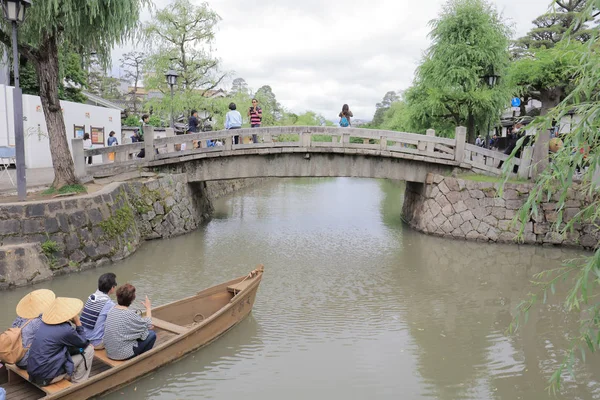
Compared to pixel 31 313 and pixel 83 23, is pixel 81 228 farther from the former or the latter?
pixel 31 313

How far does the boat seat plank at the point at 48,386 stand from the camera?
436 centimetres

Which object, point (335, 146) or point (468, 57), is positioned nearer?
point (335, 146)

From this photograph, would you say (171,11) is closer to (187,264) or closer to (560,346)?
(187,264)

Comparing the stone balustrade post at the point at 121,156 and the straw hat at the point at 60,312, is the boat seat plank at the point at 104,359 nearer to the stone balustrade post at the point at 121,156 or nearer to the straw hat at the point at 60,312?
the straw hat at the point at 60,312

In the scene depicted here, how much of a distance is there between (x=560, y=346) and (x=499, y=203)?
266 inches

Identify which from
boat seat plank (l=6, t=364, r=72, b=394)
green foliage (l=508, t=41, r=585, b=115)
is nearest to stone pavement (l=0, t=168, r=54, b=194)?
boat seat plank (l=6, t=364, r=72, b=394)

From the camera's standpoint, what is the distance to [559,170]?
3.09m

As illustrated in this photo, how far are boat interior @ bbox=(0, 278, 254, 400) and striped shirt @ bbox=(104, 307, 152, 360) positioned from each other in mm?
113

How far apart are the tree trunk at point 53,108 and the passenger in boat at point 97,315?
601 cm

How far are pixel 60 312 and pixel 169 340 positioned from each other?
1434 mm

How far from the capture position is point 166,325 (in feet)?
19.7

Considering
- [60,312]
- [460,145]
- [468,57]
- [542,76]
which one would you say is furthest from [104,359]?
[542,76]

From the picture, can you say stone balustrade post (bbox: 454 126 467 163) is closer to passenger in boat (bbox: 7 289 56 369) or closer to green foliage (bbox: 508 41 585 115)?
green foliage (bbox: 508 41 585 115)

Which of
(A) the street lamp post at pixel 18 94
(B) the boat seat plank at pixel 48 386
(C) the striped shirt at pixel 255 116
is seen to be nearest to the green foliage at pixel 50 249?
(A) the street lamp post at pixel 18 94
